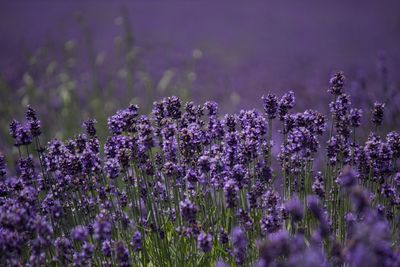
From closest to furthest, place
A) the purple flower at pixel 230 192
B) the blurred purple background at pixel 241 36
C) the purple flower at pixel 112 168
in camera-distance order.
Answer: the purple flower at pixel 230 192 → the purple flower at pixel 112 168 → the blurred purple background at pixel 241 36

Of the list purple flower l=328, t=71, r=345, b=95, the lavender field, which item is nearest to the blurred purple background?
the lavender field

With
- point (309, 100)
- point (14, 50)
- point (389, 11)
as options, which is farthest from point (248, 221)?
point (389, 11)

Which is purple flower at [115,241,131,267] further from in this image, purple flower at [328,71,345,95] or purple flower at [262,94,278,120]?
purple flower at [328,71,345,95]

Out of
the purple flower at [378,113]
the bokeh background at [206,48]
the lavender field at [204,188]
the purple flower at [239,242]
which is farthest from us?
the bokeh background at [206,48]

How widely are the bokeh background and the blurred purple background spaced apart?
0.14 feet

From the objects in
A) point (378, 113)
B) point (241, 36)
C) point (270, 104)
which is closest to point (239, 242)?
point (270, 104)

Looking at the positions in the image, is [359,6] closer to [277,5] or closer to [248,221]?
[277,5]

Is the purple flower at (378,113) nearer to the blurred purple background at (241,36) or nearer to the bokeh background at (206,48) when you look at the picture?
the bokeh background at (206,48)

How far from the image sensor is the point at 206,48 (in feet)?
58.5

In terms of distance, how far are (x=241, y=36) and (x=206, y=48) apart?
3103 millimetres

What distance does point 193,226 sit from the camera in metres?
2.97

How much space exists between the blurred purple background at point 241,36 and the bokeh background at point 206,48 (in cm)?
4

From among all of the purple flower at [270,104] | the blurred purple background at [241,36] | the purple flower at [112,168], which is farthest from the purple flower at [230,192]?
the blurred purple background at [241,36]

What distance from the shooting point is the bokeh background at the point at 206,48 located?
36.9 ft
